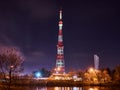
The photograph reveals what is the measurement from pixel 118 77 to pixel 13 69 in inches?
2105

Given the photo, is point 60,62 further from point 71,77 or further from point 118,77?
point 118,77

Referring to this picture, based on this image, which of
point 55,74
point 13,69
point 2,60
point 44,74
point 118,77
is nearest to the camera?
point 13,69

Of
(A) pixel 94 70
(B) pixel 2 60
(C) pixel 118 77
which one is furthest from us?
(A) pixel 94 70

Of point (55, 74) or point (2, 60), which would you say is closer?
point (2, 60)

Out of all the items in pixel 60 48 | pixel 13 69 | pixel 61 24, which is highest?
pixel 61 24

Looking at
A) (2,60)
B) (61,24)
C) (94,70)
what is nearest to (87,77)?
(94,70)

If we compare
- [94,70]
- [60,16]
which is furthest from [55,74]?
[94,70]

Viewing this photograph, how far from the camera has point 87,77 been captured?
305 feet

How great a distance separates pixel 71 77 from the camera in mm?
111062

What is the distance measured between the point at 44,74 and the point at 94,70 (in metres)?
68.3

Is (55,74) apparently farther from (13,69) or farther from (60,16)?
(13,69)

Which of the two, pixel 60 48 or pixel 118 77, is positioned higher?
pixel 60 48

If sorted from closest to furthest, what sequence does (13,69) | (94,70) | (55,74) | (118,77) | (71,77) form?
(13,69) → (118,77) → (94,70) → (71,77) → (55,74)

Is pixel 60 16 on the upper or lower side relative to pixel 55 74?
upper
